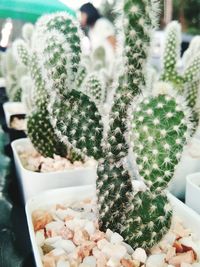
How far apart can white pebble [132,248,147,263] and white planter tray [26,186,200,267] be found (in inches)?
4.8

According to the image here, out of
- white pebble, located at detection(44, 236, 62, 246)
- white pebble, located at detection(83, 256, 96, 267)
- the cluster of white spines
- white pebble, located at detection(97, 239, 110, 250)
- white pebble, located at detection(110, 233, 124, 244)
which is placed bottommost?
white pebble, located at detection(83, 256, 96, 267)

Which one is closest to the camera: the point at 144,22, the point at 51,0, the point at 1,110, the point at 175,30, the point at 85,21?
the point at 144,22

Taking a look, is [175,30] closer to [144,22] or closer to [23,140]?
[23,140]

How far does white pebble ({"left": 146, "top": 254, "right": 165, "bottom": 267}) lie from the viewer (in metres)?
0.66

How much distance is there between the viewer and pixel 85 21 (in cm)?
346

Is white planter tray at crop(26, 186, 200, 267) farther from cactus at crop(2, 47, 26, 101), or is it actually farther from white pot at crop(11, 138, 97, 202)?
cactus at crop(2, 47, 26, 101)

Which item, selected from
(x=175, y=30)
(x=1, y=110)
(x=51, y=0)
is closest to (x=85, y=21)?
(x=51, y=0)

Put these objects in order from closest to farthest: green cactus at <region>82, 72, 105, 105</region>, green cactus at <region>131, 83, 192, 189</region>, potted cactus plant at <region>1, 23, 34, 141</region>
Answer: green cactus at <region>131, 83, 192, 189</region> < green cactus at <region>82, 72, 105, 105</region> < potted cactus plant at <region>1, 23, 34, 141</region>

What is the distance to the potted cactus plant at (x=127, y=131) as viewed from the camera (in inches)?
22.6

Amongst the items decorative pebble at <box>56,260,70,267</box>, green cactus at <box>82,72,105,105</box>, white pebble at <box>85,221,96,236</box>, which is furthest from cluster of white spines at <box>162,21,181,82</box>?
decorative pebble at <box>56,260,70,267</box>

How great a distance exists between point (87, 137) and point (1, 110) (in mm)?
1112

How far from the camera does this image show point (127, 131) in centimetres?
66

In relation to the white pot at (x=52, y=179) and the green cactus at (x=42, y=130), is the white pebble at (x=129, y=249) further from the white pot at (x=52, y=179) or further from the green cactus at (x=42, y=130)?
the green cactus at (x=42, y=130)

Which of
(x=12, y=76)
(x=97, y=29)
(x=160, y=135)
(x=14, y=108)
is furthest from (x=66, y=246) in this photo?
(x=97, y=29)
